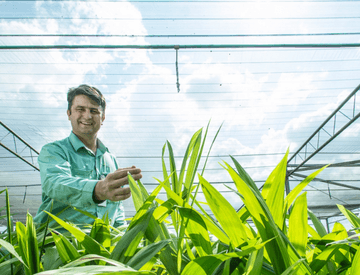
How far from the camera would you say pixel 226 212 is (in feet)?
0.51

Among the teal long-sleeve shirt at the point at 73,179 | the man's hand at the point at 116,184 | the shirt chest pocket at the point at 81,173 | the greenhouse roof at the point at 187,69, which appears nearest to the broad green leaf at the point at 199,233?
the man's hand at the point at 116,184

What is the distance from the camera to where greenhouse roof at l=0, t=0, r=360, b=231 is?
122 inches

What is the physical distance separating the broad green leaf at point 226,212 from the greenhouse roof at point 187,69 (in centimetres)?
295

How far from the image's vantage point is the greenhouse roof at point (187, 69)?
3.09 metres

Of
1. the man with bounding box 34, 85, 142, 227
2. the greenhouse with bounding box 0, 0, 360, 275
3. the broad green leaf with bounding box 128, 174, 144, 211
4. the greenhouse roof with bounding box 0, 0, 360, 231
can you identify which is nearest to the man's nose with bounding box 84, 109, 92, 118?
the man with bounding box 34, 85, 142, 227

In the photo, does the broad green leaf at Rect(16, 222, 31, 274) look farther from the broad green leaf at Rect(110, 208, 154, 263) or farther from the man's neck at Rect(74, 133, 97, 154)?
the man's neck at Rect(74, 133, 97, 154)

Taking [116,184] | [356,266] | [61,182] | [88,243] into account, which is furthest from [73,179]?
[356,266]

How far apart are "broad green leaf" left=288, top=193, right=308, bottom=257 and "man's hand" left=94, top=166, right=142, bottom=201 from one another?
17 cm

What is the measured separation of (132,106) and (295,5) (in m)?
2.81

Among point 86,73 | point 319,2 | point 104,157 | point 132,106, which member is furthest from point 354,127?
point 104,157

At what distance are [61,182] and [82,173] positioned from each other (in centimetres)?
32

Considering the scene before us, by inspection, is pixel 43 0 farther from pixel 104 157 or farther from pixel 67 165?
pixel 67 165

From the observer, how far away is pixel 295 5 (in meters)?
3.17

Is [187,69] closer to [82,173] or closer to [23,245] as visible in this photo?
[82,173]
